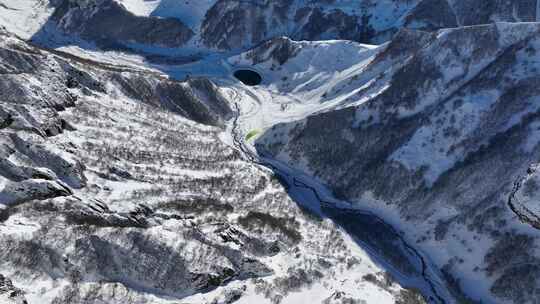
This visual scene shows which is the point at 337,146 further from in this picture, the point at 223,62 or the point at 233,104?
the point at 223,62

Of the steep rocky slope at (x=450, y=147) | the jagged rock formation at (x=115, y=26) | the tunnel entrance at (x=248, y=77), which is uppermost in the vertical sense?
the jagged rock formation at (x=115, y=26)

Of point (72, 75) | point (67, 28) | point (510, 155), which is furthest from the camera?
point (67, 28)

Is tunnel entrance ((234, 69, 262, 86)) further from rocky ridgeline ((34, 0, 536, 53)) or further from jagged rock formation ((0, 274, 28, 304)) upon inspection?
jagged rock formation ((0, 274, 28, 304))

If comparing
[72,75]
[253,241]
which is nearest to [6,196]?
[253,241]

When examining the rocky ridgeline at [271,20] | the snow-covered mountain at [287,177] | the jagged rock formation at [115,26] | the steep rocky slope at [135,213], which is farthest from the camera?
the rocky ridgeline at [271,20]

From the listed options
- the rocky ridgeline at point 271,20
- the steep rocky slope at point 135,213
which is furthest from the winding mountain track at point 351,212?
the rocky ridgeline at point 271,20

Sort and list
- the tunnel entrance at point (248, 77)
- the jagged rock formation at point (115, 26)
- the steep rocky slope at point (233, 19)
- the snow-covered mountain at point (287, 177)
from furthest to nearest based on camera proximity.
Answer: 1. the jagged rock formation at point (115, 26)
2. the steep rocky slope at point (233, 19)
3. the tunnel entrance at point (248, 77)
4. the snow-covered mountain at point (287, 177)

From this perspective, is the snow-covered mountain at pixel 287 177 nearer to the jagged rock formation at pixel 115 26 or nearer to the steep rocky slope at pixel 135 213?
the steep rocky slope at pixel 135 213
